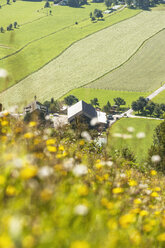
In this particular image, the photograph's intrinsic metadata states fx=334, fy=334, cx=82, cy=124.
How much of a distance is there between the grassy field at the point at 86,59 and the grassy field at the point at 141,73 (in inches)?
196

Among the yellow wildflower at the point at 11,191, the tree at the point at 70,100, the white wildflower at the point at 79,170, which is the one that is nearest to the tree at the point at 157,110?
the tree at the point at 70,100

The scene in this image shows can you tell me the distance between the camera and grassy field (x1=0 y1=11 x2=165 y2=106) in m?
127

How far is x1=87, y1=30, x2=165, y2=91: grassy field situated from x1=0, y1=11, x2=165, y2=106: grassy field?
16.4ft

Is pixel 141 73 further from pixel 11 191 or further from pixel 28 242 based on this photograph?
pixel 28 242

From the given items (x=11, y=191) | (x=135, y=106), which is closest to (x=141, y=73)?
(x=135, y=106)

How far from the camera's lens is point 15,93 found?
116875 mm

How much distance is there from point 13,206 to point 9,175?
106cm

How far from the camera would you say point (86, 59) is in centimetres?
15862

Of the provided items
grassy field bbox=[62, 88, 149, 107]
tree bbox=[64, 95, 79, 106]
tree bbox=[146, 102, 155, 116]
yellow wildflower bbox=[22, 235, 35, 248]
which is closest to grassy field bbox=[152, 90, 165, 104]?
grassy field bbox=[62, 88, 149, 107]

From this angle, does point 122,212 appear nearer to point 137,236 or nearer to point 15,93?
point 137,236

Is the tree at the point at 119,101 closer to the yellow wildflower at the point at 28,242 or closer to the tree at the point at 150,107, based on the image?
the tree at the point at 150,107

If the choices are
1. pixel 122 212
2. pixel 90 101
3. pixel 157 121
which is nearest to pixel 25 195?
pixel 122 212

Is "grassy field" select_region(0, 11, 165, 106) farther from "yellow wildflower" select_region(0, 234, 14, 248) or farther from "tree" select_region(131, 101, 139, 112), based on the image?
"yellow wildflower" select_region(0, 234, 14, 248)

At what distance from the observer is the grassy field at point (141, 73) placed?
12925 cm
